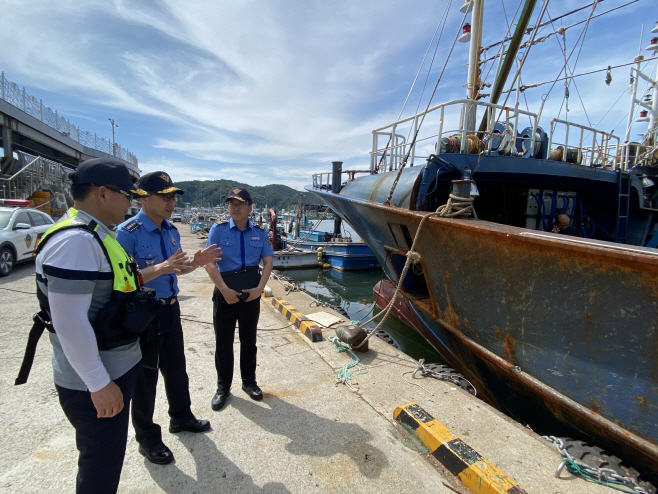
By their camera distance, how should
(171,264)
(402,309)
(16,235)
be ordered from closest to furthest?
1. (171,264)
2. (402,309)
3. (16,235)

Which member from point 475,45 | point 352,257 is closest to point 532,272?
point 475,45

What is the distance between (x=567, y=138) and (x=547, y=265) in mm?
4056

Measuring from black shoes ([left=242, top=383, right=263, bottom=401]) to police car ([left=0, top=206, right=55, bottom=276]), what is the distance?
21.8ft

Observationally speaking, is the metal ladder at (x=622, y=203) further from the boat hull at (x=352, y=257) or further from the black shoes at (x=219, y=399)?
the boat hull at (x=352, y=257)

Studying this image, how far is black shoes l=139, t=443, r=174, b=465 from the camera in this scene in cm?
206

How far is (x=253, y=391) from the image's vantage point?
9.43 feet

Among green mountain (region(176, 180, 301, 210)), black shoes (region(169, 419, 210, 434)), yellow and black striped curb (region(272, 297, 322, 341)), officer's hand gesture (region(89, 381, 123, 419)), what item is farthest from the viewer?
green mountain (region(176, 180, 301, 210))

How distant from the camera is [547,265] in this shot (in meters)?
2.52

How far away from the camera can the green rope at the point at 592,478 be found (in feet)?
6.50

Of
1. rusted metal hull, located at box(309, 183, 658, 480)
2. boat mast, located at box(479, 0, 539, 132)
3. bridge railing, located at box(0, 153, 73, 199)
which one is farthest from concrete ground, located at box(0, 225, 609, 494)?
bridge railing, located at box(0, 153, 73, 199)

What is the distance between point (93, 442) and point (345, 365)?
7.99 ft

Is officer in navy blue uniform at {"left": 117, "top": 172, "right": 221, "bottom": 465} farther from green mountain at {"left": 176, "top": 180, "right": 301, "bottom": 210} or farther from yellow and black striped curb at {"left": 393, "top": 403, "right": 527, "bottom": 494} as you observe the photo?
green mountain at {"left": 176, "top": 180, "right": 301, "bottom": 210}

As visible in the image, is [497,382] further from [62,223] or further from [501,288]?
[62,223]

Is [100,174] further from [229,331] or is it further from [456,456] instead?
[456,456]
